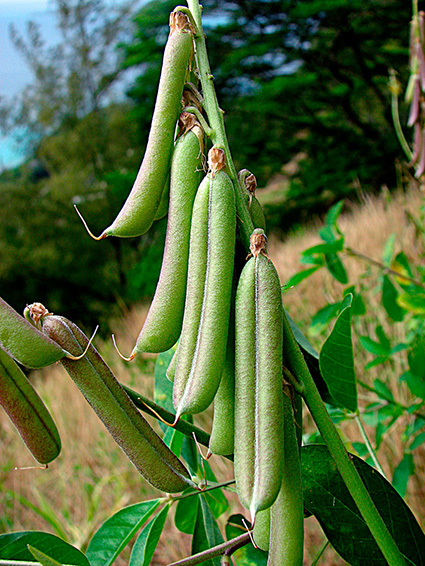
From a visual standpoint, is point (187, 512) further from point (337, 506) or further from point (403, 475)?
point (403, 475)

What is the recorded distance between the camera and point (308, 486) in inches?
17.5

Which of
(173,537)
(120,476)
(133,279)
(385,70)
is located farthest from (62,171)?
(173,537)

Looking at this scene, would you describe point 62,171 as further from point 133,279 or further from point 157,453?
point 157,453

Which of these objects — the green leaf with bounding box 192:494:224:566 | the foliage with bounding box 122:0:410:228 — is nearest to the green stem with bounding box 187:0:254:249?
the green leaf with bounding box 192:494:224:566

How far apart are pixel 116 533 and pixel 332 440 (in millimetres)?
282

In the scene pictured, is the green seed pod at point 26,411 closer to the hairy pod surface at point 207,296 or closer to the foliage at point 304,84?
the hairy pod surface at point 207,296

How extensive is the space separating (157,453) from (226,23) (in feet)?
25.0

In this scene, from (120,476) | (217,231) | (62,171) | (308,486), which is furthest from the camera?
(62,171)

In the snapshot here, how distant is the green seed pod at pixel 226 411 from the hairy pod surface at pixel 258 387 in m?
0.02

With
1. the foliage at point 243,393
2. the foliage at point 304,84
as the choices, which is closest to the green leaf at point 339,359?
the foliage at point 243,393

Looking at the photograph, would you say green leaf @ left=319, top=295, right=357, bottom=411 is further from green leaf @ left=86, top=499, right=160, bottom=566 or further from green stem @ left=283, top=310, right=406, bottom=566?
green leaf @ left=86, top=499, right=160, bottom=566

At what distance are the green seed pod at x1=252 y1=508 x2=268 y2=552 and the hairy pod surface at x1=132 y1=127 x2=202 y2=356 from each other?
0.49ft

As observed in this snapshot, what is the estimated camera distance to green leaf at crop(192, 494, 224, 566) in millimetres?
553

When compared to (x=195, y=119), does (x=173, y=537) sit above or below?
below
